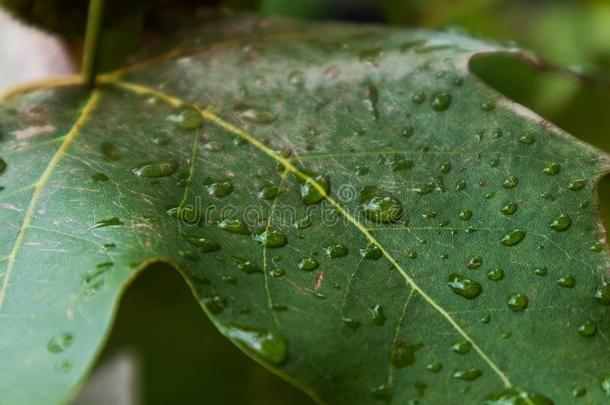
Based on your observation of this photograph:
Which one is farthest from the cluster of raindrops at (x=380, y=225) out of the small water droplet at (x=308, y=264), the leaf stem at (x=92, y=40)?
the leaf stem at (x=92, y=40)

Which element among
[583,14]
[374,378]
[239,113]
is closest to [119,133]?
[239,113]

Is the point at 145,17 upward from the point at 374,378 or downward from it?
upward

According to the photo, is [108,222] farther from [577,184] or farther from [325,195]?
[577,184]

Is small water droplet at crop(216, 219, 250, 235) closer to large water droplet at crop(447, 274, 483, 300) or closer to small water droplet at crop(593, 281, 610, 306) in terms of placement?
large water droplet at crop(447, 274, 483, 300)

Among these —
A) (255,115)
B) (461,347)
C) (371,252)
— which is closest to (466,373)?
(461,347)

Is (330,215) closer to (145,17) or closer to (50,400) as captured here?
(50,400)

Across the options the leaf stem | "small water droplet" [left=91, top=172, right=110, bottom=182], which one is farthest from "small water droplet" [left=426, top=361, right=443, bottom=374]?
the leaf stem
